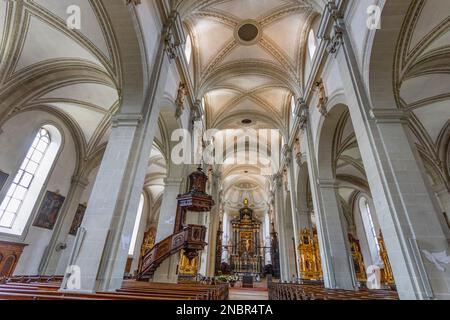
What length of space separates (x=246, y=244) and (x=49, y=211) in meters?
20.0

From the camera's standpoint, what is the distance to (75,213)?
37.0 feet

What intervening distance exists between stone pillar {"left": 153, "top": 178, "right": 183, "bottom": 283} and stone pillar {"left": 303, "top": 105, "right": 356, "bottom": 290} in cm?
502

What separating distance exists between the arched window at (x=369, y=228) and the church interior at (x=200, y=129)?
21cm

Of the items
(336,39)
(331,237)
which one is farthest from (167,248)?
(336,39)

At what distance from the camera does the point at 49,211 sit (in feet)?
32.9

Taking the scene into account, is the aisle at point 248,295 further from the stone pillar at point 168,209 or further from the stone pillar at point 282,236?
the stone pillar at point 168,209

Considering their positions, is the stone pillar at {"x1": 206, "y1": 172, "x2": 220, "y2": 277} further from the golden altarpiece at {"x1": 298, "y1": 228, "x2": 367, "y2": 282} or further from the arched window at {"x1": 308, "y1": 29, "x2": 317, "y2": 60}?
the arched window at {"x1": 308, "y1": 29, "x2": 317, "y2": 60}

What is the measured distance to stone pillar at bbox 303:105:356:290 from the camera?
21.9ft

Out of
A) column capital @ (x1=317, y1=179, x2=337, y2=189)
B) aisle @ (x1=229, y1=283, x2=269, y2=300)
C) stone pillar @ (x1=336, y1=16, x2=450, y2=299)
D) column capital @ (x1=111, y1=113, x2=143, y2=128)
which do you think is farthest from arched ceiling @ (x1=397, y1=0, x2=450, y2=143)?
aisle @ (x1=229, y1=283, x2=269, y2=300)

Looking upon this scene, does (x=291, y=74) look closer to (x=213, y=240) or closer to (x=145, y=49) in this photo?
(x=145, y=49)

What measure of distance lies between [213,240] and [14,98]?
13.4 meters

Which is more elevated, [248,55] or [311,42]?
[248,55]

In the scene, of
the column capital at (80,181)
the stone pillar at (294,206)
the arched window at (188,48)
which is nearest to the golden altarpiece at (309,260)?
the stone pillar at (294,206)

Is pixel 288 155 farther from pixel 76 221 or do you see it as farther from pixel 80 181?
pixel 76 221
